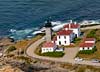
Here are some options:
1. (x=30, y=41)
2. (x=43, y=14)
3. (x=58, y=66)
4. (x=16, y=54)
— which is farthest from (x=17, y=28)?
(x=58, y=66)

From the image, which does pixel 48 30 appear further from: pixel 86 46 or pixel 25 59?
pixel 25 59

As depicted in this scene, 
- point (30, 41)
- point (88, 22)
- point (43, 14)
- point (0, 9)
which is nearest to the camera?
point (30, 41)

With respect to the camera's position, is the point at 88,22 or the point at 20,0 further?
the point at 20,0

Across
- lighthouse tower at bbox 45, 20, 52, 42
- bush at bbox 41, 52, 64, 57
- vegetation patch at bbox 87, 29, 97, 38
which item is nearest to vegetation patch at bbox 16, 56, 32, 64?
bush at bbox 41, 52, 64, 57

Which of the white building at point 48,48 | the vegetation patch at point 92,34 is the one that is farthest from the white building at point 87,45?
the white building at point 48,48

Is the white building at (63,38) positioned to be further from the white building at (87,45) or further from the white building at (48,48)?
the white building at (87,45)

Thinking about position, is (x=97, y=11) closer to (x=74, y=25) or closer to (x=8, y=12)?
Result: (x=8, y=12)

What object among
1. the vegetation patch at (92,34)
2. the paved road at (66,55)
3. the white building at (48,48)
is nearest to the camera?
the paved road at (66,55)

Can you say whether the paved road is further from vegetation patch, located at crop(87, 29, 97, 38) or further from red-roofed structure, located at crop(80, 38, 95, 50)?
vegetation patch, located at crop(87, 29, 97, 38)
